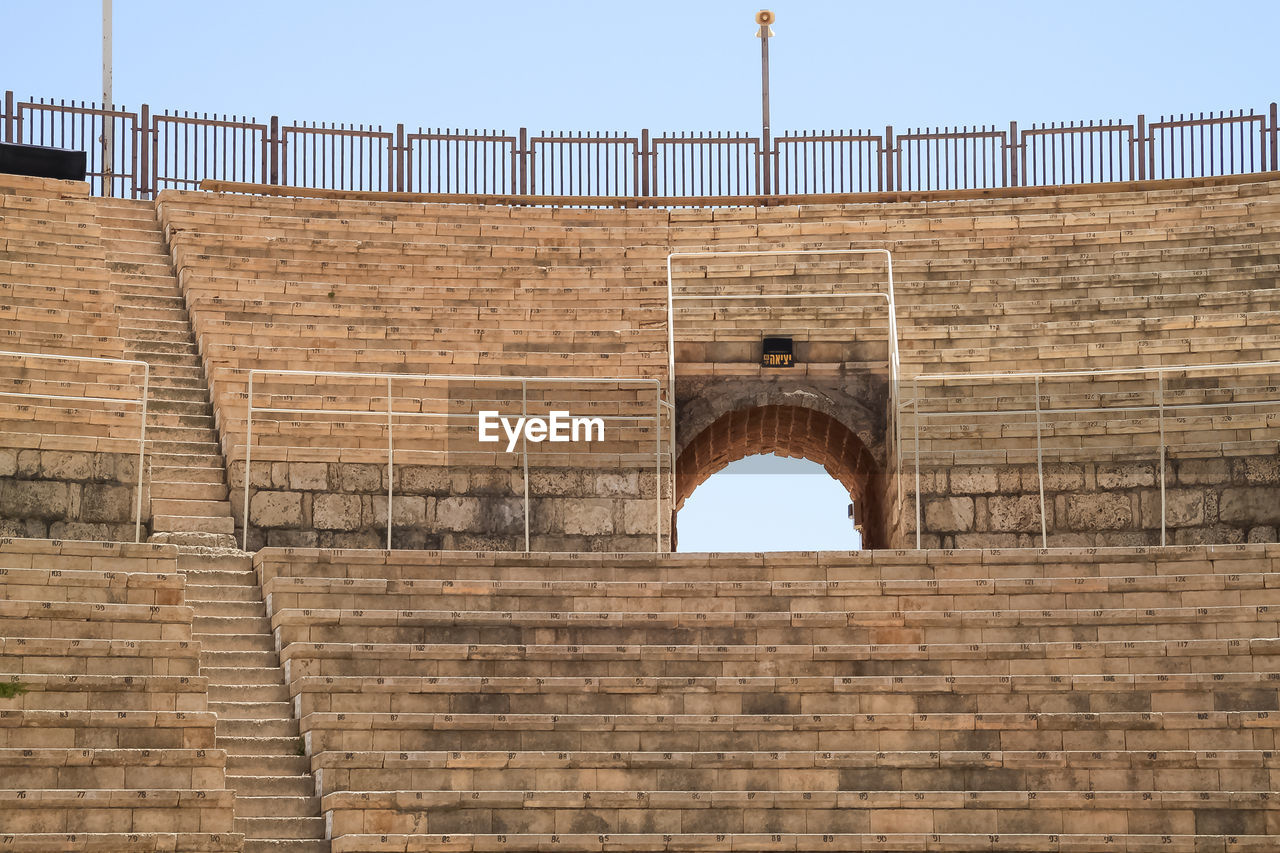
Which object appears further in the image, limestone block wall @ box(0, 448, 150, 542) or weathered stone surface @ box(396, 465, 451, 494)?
weathered stone surface @ box(396, 465, 451, 494)

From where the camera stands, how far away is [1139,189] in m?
20.9

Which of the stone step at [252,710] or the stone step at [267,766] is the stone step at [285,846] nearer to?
the stone step at [267,766]

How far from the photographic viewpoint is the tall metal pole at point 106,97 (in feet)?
69.3

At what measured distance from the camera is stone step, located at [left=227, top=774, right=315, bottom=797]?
10.2 m

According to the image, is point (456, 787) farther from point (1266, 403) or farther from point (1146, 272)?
point (1146, 272)

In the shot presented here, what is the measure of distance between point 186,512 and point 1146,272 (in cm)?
967

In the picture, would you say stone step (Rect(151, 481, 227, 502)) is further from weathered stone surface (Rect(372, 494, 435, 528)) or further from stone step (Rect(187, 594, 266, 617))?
stone step (Rect(187, 594, 266, 617))

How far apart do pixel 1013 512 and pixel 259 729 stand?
7.19m

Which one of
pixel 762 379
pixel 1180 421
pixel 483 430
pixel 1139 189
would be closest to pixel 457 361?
pixel 483 430

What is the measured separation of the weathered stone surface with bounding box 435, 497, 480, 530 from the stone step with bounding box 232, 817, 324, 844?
5099mm

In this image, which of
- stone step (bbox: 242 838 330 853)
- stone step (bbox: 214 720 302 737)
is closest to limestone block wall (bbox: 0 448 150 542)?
stone step (bbox: 214 720 302 737)

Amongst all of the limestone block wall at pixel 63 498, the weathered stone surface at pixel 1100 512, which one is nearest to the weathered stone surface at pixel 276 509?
the limestone block wall at pixel 63 498

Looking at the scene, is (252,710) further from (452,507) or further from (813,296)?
(813,296)

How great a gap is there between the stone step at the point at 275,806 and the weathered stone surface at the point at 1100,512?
7510 mm
